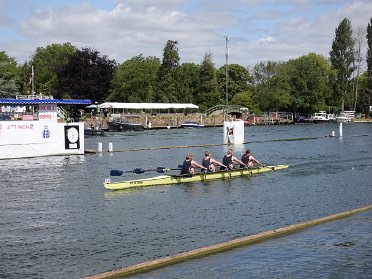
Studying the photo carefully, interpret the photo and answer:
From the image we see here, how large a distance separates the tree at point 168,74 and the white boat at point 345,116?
52109 millimetres

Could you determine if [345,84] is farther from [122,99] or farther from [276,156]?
[276,156]

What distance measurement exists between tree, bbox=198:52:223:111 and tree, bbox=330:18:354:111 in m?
38.2

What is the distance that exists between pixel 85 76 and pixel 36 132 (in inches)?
3657

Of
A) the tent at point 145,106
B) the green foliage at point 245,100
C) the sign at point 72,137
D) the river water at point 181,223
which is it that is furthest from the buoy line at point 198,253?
the green foliage at point 245,100

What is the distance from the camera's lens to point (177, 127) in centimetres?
13588

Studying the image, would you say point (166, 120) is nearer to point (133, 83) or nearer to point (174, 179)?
point (133, 83)

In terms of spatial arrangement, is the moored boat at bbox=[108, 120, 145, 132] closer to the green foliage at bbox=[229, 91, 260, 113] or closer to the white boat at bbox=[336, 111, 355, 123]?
the green foliage at bbox=[229, 91, 260, 113]

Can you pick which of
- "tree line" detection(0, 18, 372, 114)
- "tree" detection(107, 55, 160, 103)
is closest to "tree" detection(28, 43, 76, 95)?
"tree line" detection(0, 18, 372, 114)

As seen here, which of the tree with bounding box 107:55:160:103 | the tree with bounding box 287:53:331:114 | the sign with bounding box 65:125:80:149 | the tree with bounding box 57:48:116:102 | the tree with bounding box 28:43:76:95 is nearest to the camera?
the sign with bounding box 65:125:80:149

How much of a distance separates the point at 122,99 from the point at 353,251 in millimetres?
138516

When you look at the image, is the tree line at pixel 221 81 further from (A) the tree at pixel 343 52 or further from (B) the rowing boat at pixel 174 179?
(B) the rowing boat at pixel 174 179

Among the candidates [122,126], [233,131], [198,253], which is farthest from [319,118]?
[198,253]

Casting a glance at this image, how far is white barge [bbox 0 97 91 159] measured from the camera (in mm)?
51562

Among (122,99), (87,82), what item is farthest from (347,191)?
(122,99)
